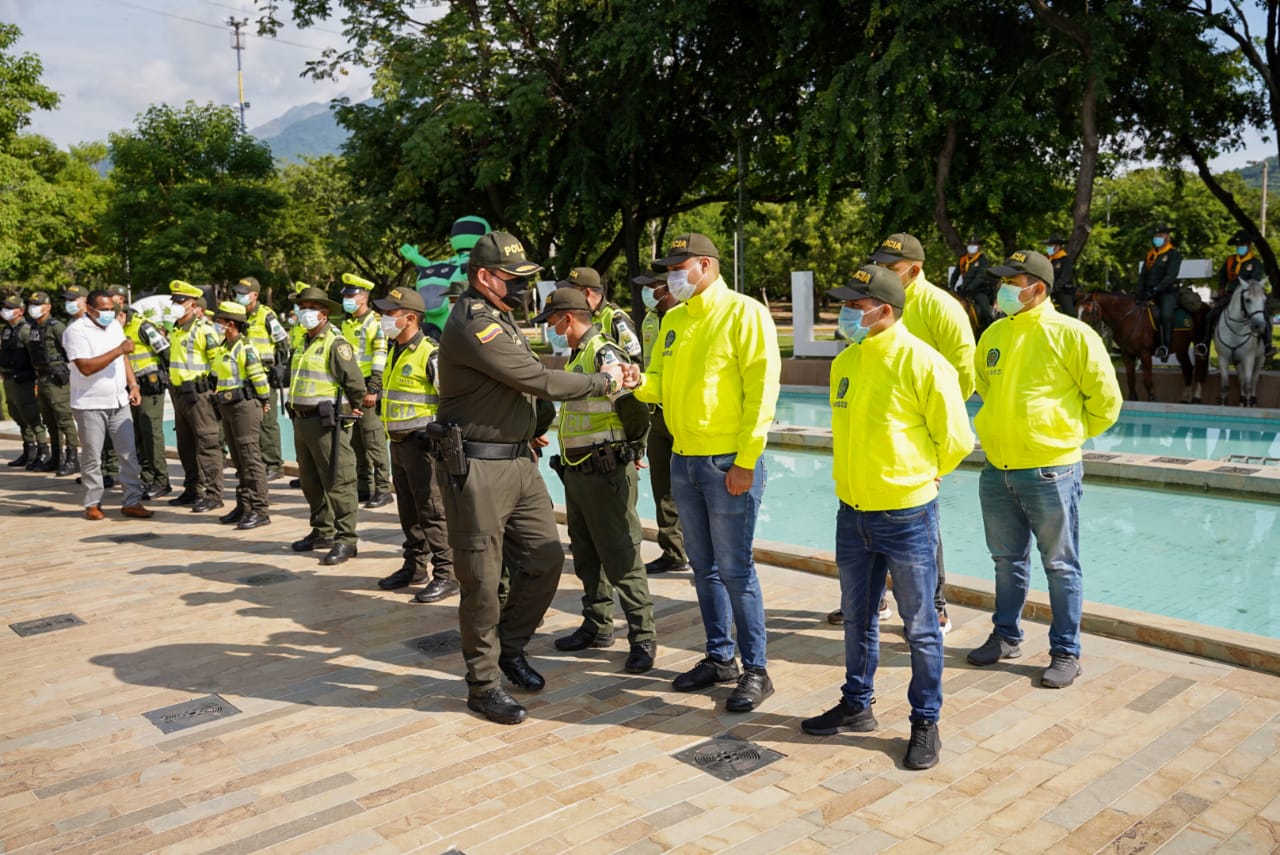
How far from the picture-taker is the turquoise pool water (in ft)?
41.7

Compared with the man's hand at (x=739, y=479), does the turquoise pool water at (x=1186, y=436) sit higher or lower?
lower

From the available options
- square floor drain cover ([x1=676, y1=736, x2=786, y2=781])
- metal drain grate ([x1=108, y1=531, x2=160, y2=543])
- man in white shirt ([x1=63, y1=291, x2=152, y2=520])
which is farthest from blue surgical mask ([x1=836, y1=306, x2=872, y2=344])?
man in white shirt ([x1=63, y1=291, x2=152, y2=520])

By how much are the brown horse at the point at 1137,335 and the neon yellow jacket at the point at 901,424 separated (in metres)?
13.4

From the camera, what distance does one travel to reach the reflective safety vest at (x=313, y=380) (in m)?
7.65

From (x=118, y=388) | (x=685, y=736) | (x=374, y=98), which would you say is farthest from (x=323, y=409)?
(x=374, y=98)

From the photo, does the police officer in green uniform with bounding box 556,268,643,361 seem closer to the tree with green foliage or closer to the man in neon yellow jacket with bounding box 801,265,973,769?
the man in neon yellow jacket with bounding box 801,265,973,769

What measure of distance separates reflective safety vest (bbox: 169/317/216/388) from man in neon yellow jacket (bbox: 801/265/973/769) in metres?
7.18

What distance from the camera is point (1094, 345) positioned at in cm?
475

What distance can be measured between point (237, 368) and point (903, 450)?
6660 millimetres

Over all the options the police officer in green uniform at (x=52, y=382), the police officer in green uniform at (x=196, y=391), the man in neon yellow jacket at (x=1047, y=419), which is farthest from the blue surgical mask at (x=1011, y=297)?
the police officer in green uniform at (x=52, y=382)

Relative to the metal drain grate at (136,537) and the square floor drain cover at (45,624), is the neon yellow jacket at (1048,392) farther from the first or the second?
the metal drain grate at (136,537)

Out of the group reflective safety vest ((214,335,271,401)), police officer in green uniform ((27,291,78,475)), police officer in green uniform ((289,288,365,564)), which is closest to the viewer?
police officer in green uniform ((289,288,365,564))

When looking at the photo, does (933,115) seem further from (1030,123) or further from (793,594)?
(793,594)

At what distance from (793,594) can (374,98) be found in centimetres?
2100
